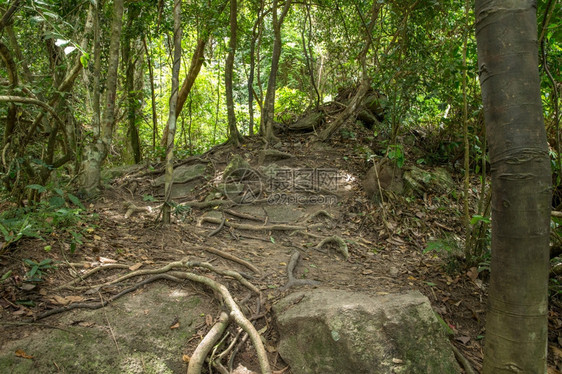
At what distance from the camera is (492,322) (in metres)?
2.06

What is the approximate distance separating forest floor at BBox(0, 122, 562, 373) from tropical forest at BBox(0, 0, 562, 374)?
0.02 metres

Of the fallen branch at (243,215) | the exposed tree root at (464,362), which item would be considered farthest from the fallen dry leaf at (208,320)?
the fallen branch at (243,215)

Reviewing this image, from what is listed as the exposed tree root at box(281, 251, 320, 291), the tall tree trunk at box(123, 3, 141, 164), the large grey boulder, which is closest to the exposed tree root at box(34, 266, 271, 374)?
the large grey boulder

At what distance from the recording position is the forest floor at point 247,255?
9.20 ft

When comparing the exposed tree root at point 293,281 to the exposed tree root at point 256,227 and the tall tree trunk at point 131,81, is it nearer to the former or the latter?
the exposed tree root at point 256,227

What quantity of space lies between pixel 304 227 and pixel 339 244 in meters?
0.77

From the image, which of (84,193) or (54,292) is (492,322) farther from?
(84,193)

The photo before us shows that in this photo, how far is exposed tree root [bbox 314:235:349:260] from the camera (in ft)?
16.7

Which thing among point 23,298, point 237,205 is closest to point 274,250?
point 237,205

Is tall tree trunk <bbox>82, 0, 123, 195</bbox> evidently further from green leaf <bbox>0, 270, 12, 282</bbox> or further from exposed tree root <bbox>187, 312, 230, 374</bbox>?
exposed tree root <bbox>187, 312, 230, 374</bbox>

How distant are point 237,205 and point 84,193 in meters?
2.54

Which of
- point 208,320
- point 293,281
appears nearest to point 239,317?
point 208,320

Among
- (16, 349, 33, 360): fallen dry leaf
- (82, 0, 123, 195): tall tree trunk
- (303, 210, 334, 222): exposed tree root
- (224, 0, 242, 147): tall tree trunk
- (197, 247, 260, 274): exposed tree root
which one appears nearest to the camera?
(16, 349, 33, 360): fallen dry leaf

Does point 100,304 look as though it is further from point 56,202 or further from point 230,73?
point 230,73
